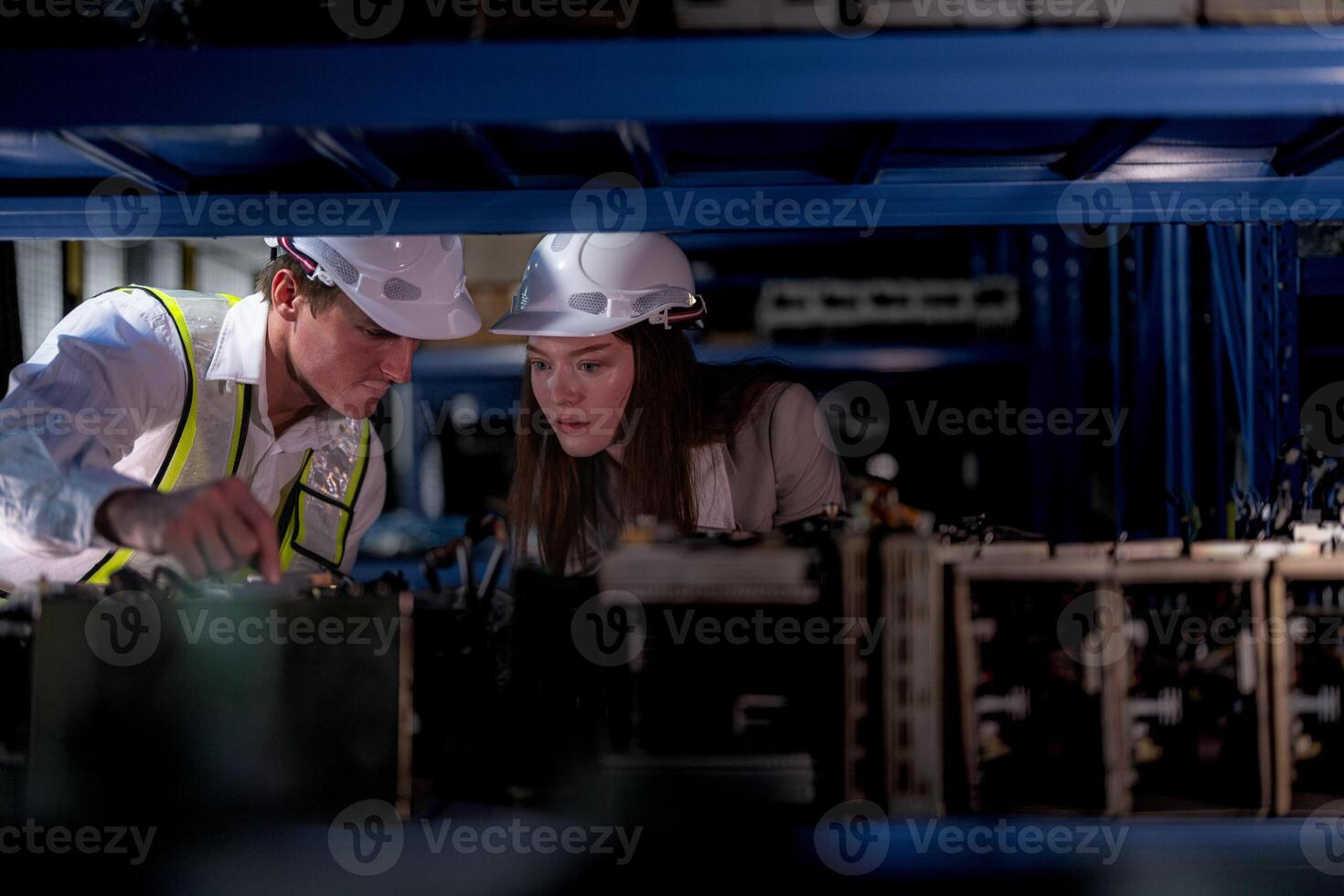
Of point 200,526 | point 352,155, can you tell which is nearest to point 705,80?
point 352,155

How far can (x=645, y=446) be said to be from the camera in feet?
6.53

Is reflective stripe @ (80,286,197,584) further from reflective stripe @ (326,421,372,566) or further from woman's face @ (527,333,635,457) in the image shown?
woman's face @ (527,333,635,457)

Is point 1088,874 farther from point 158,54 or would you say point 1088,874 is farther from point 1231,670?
point 158,54

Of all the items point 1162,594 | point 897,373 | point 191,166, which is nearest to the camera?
point 1162,594

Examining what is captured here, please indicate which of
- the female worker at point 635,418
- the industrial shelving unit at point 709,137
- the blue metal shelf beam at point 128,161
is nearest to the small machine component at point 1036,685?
the industrial shelving unit at point 709,137

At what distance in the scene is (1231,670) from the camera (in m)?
1.12

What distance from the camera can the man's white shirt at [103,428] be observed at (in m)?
1.16

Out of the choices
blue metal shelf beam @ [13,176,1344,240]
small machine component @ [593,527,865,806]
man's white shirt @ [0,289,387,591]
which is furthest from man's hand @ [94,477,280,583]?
blue metal shelf beam @ [13,176,1344,240]

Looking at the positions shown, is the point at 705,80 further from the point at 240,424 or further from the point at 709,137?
the point at 240,424

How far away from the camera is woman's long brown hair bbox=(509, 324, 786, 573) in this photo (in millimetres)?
1980

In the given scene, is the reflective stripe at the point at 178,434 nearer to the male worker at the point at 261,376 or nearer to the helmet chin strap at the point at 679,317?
the male worker at the point at 261,376

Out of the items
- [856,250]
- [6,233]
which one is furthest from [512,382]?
[6,233]

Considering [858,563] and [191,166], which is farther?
[191,166]

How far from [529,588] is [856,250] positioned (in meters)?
3.28
